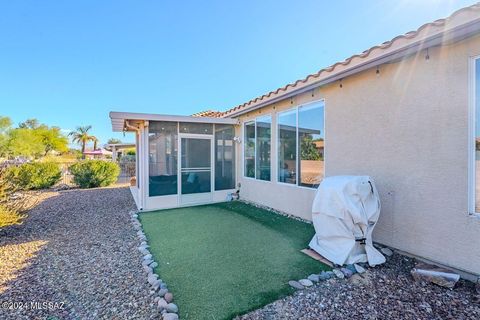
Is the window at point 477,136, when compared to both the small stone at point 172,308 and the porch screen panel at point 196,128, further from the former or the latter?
the porch screen panel at point 196,128

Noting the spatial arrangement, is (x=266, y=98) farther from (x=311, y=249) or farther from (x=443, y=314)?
(x=443, y=314)

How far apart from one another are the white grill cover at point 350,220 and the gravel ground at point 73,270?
2.99 meters

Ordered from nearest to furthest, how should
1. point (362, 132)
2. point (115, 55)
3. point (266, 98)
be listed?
point (362, 132), point (266, 98), point (115, 55)

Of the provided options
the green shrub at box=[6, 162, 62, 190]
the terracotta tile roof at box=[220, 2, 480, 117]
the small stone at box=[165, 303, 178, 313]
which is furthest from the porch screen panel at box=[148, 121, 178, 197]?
the green shrub at box=[6, 162, 62, 190]

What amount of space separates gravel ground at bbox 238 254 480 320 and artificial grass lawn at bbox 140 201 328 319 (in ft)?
0.90

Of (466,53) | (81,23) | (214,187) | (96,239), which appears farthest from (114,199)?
(466,53)

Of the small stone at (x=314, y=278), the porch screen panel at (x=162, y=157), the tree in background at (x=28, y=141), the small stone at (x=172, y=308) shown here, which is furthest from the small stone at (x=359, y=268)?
the tree in background at (x=28, y=141)

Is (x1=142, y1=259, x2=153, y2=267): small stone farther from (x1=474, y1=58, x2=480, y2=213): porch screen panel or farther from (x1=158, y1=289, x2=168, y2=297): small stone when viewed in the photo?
(x1=474, y1=58, x2=480, y2=213): porch screen panel

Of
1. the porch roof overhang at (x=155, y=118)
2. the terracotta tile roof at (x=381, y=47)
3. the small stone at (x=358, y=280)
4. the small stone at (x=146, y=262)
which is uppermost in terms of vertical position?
the terracotta tile roof at (x=381, y=47)

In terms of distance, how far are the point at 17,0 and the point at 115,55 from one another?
483cm

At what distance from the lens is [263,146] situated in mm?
7930

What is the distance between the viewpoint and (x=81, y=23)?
9547 mm

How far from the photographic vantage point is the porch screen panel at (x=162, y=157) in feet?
25.9

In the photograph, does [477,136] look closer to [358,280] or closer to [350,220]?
[350,220]
